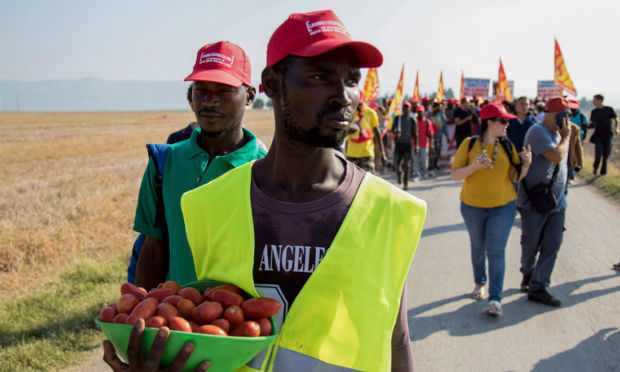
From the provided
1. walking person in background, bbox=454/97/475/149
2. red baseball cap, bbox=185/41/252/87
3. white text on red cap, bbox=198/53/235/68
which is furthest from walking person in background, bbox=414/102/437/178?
white text on red cap, bbox=198/53/235/68

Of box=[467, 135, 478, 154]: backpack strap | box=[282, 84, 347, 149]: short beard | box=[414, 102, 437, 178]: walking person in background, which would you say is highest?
box=[282, 84, 347, 149]: short beard

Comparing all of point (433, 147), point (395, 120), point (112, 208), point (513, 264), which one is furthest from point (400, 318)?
point (433, 147)

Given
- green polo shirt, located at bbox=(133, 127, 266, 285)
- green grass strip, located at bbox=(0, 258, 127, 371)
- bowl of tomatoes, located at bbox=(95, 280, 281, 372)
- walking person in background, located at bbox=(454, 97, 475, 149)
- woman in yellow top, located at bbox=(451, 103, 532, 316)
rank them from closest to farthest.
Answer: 1. bowl of tomatoes, located at bbox=(95, 280, 281, 372)
2. green polo shirt, located at bbox=(133, 127, 266, 285)
3. green grass strip, located at bbox=(0, 258, 127, 371)
4. woman in yellow top, located at bbox=(451, 103, 532, 316)
5. walking person in background, located at bbox=(454, 97, 475, 149)

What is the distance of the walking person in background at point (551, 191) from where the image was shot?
211 inches

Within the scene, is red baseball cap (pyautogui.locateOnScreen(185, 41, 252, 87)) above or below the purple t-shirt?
above

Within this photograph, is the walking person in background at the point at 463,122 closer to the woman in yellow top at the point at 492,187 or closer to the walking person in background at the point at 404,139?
the walking person in background at the point at 404,139

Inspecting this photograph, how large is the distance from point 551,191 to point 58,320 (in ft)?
16.4

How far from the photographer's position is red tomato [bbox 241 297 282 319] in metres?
1.39

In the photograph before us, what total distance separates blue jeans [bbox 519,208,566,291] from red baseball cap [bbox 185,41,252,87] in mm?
4018

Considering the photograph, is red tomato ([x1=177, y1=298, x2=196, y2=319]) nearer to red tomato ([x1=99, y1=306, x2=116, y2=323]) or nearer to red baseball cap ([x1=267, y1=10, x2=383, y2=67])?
red tomato ([x1=99, y1=306, x2=116, y2=323])

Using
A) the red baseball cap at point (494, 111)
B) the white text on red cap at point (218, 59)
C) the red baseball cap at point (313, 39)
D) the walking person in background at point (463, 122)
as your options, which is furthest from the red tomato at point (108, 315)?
the walking person in background at point (463, 122)

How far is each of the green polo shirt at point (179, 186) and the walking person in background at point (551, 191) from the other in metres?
3.94

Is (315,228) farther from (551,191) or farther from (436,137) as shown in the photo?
(436,137)

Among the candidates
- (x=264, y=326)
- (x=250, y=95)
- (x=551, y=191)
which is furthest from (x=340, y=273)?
(x=551, y=191)
